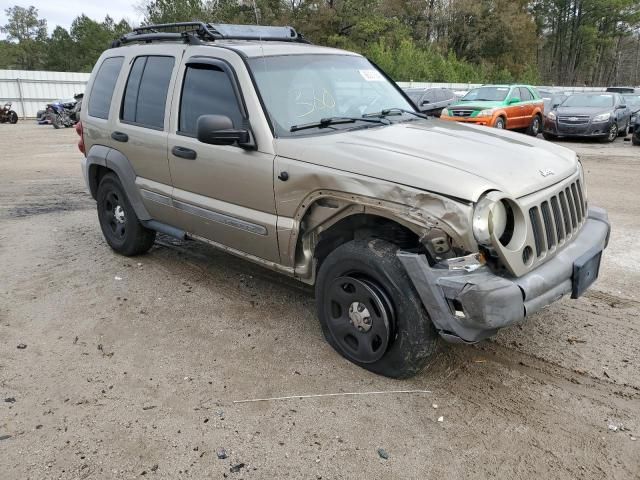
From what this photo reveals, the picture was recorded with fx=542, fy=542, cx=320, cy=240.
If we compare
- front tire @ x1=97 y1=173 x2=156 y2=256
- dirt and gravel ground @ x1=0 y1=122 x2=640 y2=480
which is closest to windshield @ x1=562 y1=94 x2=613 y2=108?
dirt and gravel ground @ x1=0 y1=122 x2=640 y2=480

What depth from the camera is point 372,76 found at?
459 cm

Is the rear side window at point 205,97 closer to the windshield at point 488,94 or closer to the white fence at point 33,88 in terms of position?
the windshield at point 488,94

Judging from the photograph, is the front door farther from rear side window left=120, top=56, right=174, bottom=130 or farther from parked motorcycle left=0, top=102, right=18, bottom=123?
parked motorcycle left=0, top=102, right=18, bottom=123

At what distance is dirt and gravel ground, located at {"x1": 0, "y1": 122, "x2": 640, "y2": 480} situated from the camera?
272 cm

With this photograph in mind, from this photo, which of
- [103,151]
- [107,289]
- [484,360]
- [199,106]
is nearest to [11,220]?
[103,151]

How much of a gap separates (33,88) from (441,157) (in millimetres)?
34440

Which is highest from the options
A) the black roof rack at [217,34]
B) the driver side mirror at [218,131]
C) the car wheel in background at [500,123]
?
the black roof rack at [217,34]

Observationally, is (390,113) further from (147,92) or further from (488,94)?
(488,94)

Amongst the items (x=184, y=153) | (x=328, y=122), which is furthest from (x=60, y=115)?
(x=328, y=122)

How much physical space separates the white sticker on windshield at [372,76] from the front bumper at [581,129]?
1342 cm

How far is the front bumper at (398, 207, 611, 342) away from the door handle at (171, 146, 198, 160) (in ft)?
6.58

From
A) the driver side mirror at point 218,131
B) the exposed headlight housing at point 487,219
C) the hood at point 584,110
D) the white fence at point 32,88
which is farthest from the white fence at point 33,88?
the exposed headlight housing at point 487,219

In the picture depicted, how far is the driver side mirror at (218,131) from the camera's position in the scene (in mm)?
3506

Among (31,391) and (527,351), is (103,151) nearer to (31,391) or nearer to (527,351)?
(31,391)
